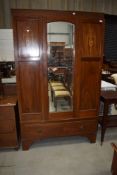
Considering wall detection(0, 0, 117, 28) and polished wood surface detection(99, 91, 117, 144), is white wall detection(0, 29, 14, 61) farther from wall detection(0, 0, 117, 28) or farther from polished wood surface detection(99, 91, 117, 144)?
polished wood surface detection(99, 91, 117, 144)

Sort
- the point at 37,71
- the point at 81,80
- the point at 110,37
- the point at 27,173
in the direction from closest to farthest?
1. the point at 27,173
2. the point at 37,71
3. the point at 81,80
4. the point at 110,37

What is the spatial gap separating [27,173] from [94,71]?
159 cm

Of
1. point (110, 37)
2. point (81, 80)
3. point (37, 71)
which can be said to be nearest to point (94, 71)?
point (81, 80)

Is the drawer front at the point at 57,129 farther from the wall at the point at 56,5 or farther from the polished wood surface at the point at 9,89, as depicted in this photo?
the wall at the point at 56,5

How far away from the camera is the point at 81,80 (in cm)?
227

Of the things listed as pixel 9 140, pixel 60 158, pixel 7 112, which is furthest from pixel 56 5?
pixel 60 158

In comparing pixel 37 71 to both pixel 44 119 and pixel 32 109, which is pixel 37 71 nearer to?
pixel 32 109

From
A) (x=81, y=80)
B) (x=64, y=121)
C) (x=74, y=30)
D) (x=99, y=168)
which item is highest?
(x=74, y=30)

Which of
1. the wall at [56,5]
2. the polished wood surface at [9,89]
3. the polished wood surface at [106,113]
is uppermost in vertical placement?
the wall at [56,5]

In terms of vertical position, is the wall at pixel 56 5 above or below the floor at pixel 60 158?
above

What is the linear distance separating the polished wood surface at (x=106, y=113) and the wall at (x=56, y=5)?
5.55 feet

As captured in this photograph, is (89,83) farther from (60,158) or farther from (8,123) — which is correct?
(8,123)

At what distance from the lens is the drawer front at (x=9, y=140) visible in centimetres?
230

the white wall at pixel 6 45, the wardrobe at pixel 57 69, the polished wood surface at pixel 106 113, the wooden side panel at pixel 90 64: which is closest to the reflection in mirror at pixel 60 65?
the wardrobe at pixel 57 69
